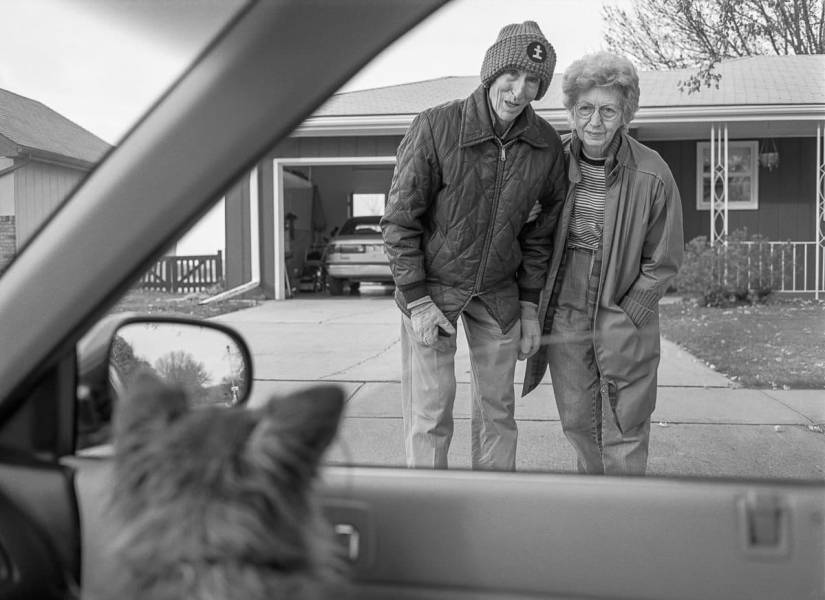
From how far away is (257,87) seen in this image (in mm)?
1204

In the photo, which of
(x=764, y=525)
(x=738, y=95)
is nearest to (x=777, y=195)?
(x=738, y=95)

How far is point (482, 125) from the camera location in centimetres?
276

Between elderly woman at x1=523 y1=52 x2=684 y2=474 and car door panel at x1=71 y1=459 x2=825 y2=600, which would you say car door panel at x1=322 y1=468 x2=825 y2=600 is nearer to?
car door panel at x1=71 y1=459 x2=825 y2=600

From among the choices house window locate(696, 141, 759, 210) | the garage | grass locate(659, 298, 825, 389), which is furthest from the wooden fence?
house window locate(696, 141, 759, 210)

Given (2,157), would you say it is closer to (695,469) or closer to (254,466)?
(254,466)

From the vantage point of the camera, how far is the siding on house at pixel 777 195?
11344 millimetres

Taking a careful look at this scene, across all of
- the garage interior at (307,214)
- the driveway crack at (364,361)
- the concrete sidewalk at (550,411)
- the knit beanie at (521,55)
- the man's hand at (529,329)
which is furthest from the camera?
the garage interior at (307,214)

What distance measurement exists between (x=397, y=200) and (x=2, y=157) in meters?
1.44

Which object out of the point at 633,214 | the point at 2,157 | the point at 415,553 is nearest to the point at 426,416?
the point at 633,214

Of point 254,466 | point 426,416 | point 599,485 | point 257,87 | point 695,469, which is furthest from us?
point 426,416

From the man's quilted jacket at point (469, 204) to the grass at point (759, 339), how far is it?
131 centimetres

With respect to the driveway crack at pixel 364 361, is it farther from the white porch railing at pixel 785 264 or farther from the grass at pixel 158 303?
the white porch railing at pixel 785 264

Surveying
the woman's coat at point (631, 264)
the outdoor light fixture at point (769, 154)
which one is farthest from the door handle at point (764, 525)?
the outdoor light fixture at point (769, 154)

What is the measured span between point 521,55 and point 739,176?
42.8 ft
